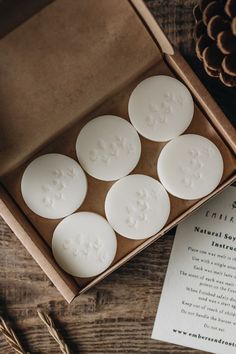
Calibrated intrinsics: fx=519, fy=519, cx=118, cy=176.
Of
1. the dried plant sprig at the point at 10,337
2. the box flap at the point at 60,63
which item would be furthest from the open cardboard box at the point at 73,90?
the dried plant sprig at the point at 10,337

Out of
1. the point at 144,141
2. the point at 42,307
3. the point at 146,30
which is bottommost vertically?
the point at 42,307

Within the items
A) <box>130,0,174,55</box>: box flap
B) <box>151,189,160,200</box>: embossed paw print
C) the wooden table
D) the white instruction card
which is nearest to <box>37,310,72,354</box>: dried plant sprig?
the wooden table

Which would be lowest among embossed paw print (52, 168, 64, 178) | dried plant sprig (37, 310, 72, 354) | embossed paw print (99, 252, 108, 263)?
dried plant sprig (37, 310, 72, 354)

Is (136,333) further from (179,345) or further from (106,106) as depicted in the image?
(106,106)

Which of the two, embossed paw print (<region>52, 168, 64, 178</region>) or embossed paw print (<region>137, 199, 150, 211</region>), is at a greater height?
embossed paw print (<region>52, 168, 64, 178</region>)

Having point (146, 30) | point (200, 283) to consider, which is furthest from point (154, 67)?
point (200, 283)

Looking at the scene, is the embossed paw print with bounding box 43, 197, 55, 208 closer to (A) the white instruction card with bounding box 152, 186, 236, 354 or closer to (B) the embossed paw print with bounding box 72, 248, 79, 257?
(B) the embossed paw print with bounding box 72, 248, 79, 257

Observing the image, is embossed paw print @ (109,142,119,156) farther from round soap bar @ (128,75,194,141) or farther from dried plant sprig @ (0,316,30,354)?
dried plant sprig @ (0,316,30,354)

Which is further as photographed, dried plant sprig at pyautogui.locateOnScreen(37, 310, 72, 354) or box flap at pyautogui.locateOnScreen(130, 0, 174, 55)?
dried plant sprig at pyautogui.locateOnScreen(37, 310, 72, 354)
